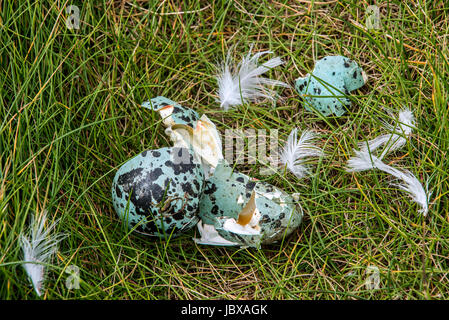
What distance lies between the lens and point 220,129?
8.78 ft

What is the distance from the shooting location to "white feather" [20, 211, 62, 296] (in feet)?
6.44

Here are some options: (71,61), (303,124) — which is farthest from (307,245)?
(71,61)

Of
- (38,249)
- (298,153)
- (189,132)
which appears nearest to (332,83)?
(298,153)

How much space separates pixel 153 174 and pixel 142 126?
0.65 metres

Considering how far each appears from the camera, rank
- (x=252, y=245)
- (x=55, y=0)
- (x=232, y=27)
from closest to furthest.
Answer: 1. (x=252, y=245)
2. (x=55, y=0)
3. (x=232, y=27)

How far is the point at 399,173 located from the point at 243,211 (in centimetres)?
84

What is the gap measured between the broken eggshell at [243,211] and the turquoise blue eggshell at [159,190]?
0.44 feet

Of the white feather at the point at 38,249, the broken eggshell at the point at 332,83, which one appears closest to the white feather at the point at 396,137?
the broken eggshell at the point at 332,83

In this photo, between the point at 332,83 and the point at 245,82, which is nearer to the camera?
the point at 332,83

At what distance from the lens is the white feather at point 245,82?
262 cm

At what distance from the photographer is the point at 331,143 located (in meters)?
2.62

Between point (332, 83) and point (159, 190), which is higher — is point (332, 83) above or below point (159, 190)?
above

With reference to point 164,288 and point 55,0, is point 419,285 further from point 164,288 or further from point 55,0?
point 55,0

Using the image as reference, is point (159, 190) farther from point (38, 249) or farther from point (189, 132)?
point (38, 249)
